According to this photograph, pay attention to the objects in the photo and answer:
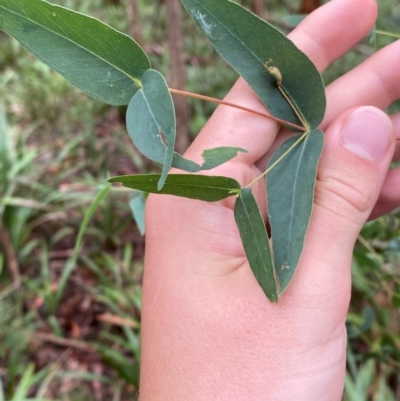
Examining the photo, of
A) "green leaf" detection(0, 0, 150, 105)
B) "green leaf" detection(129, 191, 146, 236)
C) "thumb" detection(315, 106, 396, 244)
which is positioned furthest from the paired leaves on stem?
"green leaf" detection(129, 191, 146, 236)

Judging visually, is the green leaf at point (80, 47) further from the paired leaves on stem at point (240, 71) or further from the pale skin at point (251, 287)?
the pale skin at point (251, 287)

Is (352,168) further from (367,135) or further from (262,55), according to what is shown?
(262,55)

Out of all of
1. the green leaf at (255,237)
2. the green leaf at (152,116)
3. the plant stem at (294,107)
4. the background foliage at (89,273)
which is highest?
the plant stem at (294,107)

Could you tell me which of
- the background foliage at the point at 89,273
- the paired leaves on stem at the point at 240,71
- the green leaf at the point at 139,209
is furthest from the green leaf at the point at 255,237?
the background foliage at the point at 89,273

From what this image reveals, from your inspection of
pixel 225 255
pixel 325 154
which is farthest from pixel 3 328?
pixel 325 154

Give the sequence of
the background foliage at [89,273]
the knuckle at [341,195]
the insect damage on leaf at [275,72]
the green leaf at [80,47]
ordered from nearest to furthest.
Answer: the green leaf at [80,47], the insect damage on leaf at [275,72], the knuckle at [341,195], the background foliage at [89,273]

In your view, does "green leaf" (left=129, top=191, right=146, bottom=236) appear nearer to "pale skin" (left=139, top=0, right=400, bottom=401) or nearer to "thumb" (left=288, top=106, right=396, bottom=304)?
"pale skin" (left=139, top=0, right=400, bottom=401)
